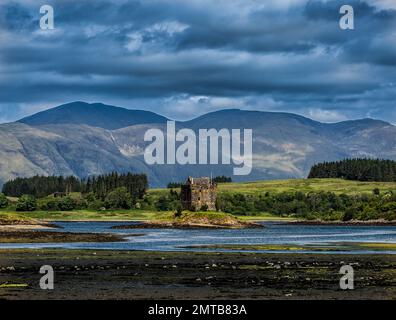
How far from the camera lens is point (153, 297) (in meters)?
61.7

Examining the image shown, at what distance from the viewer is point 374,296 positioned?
61.5 metres

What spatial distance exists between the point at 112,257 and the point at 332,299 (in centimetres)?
4485

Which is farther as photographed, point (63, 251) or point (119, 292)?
point (63, 251)

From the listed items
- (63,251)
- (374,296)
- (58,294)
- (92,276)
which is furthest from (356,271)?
(63,251)

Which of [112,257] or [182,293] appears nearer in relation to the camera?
[182,293]

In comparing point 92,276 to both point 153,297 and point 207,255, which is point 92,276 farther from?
point 207,255

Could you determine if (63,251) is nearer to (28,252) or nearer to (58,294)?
(28,252)

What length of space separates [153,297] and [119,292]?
379 cm

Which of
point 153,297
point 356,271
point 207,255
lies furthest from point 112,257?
point 153,297

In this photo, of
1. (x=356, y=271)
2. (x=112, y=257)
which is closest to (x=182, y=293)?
(x=356, y=271)

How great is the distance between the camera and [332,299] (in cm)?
6047
